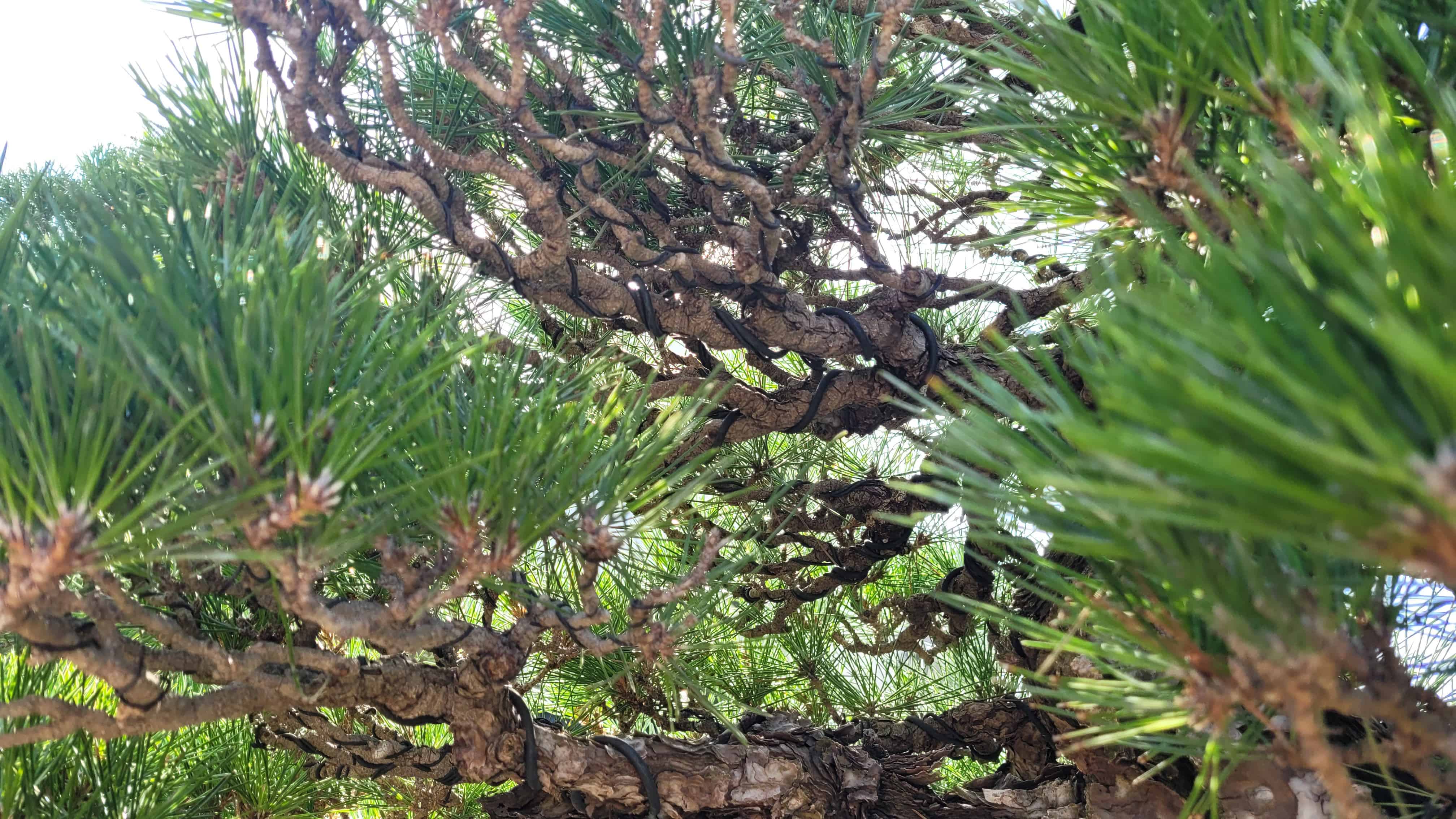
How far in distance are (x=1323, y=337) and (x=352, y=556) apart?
1.63 ft

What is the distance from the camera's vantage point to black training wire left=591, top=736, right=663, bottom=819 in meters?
0.60

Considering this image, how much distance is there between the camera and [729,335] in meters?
0.65

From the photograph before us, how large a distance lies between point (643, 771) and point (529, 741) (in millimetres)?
80

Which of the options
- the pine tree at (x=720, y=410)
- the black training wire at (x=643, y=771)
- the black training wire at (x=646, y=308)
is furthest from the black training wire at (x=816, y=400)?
the black training wire at (x=643, y=771)

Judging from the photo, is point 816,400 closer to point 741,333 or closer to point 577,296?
point 741,333

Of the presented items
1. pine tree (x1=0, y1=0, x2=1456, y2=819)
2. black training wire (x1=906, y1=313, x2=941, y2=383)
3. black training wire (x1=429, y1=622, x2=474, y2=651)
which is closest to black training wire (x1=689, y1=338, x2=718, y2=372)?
pine tree (x1=0, y1=0, x2=1456, y2=819)

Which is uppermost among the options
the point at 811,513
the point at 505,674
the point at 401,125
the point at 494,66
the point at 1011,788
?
the point at 494,66

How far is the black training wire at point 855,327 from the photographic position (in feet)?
2.13

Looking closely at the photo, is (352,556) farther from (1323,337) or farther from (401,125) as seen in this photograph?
(1323,337)

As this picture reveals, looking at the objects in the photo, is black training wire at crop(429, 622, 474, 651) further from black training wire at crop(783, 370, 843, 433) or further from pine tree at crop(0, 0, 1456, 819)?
black training wire at crop(783, 370, 843, 433)

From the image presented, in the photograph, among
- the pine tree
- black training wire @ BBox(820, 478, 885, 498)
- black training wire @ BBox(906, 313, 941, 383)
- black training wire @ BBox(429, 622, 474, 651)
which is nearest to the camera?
the pine tree

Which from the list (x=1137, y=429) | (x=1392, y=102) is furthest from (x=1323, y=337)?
(x=1392, y=102)

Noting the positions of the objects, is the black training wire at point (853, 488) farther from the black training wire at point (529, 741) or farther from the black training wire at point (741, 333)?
the black training wire at point (529, 741)

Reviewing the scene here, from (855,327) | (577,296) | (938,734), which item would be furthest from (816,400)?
(938,734)
